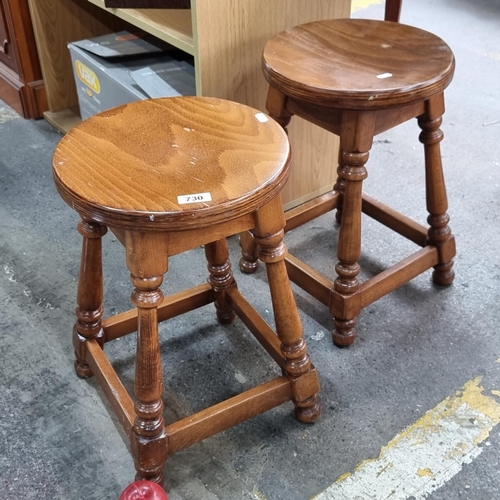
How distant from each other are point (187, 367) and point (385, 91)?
636 mm

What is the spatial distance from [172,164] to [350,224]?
427mm

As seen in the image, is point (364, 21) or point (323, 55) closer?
point (323, 55)

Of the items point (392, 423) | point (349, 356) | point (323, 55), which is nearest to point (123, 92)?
point (323, 55)

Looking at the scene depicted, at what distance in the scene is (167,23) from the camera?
1461 millimetres

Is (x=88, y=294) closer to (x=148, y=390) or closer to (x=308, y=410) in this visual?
(x=148, y=390)

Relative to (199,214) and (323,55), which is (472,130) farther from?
(199,214)

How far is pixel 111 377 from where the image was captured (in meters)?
1.08

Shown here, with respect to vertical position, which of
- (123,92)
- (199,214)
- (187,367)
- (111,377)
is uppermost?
(199,214)

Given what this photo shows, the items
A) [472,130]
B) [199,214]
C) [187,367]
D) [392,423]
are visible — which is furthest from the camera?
[472,130]

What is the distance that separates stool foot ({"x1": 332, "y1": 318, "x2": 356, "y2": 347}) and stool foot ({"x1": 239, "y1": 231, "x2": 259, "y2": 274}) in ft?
0.90

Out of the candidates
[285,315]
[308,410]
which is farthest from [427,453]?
[285,315]

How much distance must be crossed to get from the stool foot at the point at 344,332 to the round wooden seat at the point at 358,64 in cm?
44

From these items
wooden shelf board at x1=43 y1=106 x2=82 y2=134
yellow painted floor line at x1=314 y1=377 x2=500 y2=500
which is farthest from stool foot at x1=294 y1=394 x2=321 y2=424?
wooden shelf board at x1=43 y1=106 x2=82 y2=134

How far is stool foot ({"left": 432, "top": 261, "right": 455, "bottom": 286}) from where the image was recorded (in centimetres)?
141
